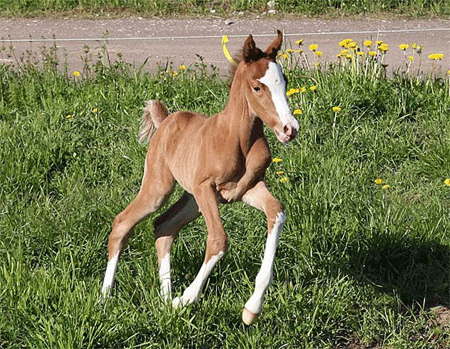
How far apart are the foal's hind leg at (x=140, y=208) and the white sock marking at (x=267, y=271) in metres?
0.87

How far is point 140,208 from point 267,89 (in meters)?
1.30

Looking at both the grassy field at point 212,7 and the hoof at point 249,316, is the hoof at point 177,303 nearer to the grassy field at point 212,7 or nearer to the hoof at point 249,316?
the hoof at point 249,316

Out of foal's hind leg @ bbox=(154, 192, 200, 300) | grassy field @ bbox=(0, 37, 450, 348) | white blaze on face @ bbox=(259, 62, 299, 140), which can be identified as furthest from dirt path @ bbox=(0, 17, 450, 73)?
white blaze on face @ bbox=(259, 62, 299, 140)

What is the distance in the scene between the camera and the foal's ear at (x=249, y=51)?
4.69 meters

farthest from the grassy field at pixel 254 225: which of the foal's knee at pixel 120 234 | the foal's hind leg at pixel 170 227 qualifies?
the foal's knee at pixel 120 234

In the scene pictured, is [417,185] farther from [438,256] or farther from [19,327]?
[19,327]

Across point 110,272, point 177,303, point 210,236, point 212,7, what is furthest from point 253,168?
point 212,7

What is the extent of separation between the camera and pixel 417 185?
277 inches

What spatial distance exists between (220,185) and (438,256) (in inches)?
72.9

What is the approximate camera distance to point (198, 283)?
16.4 feet

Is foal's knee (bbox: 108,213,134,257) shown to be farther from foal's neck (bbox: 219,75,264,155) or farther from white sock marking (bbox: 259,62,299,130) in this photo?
white sock marking (bbox: 259,62,299,130)

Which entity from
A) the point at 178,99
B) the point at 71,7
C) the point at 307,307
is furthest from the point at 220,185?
the point at 71,7

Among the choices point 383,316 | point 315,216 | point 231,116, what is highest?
point 231,116

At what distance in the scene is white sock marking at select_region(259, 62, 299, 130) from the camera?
4539 millimetres
